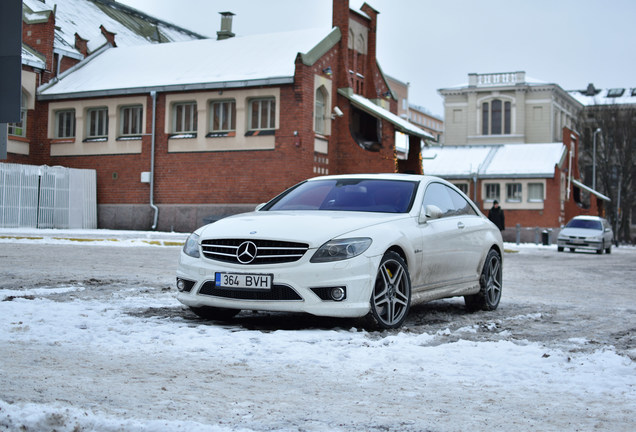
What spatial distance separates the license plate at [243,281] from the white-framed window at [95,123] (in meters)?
29.1

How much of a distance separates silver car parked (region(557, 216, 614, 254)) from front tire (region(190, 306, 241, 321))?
29548mm

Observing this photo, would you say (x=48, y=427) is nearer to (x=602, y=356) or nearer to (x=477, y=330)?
(x=602, y=356)

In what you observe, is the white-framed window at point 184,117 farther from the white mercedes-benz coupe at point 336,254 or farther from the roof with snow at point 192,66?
the white mercedes-benz coupe at point 336,254

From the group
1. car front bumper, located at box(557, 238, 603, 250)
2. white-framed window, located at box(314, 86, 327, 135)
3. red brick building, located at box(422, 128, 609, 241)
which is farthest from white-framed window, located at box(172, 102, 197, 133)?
red brick building, located at box(422, 128, 609, 241)

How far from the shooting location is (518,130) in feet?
230

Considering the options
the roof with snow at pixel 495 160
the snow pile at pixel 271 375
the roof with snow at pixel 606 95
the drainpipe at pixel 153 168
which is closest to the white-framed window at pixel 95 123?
the drainpipe at pixel 153 168

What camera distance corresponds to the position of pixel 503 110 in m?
71.4

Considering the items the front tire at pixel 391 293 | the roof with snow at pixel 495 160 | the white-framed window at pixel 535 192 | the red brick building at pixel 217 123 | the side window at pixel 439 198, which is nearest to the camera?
the front tire at pixel 391 293

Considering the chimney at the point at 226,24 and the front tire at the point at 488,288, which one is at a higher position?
the chimney at the point at 226,24

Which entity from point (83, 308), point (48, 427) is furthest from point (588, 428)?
point (83, 308)

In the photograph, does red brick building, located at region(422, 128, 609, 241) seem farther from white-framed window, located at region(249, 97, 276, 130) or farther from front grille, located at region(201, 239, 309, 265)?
front grille, located at region(201, 239, 309, 265)

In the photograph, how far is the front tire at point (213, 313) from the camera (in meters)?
7.31

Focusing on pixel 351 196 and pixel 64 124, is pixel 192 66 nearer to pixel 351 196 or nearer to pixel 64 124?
pixel 64 124

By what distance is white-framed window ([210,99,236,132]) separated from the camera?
105 feet
